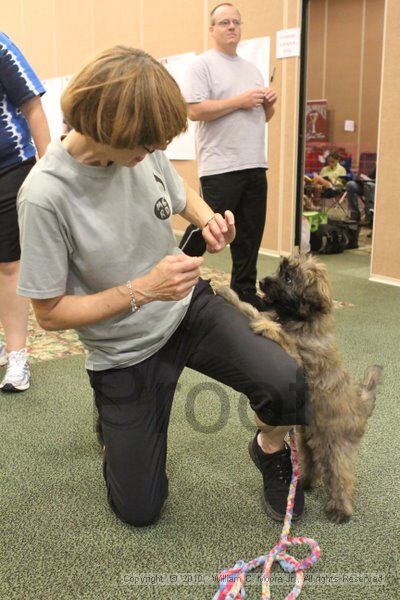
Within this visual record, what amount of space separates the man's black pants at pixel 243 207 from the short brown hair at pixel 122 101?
2116 mm

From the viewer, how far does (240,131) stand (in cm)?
339

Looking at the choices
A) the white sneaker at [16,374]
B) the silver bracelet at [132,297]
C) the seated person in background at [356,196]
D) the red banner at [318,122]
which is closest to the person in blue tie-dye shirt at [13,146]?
the white sneaker at [16,374]

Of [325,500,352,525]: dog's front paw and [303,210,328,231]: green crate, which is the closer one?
[325,500,352,525]: dog's front paw

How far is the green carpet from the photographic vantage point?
1.40 metres

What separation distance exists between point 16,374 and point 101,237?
1321 millimetres

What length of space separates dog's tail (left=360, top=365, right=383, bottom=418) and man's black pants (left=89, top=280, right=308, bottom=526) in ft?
0.76

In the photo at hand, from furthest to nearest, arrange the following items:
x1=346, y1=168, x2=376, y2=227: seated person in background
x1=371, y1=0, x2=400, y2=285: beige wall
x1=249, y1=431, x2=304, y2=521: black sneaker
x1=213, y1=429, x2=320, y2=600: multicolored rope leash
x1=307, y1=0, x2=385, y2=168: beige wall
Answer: x1=307, y1=0, x2=385, y2=168: beige wall, x1=346, y1=168, x2=376, y2=227: seated person in background, x1=371, y1=0, x2=400, y2=285: beige wall, x1=249, y1=431, x2=304, y2=521: black sneaker, x1=213, y1=429, x2=320, y2=600: multicolored rope leash

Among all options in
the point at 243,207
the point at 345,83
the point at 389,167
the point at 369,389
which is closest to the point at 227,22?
the point at 243,207

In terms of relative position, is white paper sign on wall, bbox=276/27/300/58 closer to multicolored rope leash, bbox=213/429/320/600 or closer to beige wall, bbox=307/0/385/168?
multicolored rope leash, bbox=213/429/320/600

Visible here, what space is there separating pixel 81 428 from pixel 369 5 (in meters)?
8.94

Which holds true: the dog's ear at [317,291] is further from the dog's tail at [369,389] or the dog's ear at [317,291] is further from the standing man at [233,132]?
the standing man at [233,132]

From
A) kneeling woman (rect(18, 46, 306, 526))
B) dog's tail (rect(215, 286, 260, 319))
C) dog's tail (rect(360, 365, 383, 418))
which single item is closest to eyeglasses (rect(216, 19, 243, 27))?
kneeling woman (rect(18, 46, 306, 526))

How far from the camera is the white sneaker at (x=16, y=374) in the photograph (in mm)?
2518

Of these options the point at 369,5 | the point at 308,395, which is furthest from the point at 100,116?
the point at 369,5
